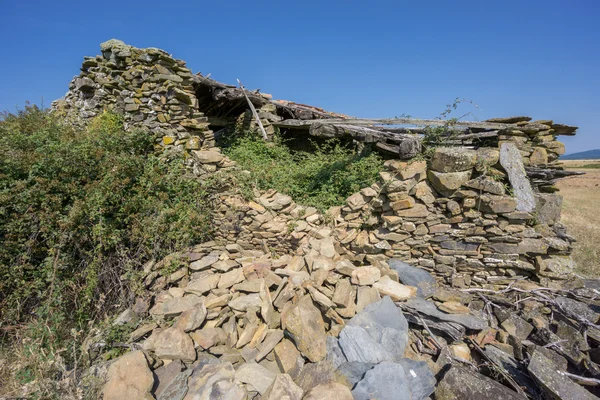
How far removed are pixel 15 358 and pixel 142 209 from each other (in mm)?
2399

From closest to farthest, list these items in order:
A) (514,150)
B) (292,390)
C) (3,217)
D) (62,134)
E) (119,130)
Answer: (292,390)
(3,217)
(514,150)
(62,134)
(119,130)

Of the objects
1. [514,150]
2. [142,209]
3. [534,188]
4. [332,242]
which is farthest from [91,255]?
[534,188]

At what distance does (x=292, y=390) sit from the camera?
2.43 meters

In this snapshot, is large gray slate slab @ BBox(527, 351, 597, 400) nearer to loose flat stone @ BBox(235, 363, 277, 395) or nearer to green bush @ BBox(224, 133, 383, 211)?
loose flat stone @ BBox(235, 363, 277, 395)

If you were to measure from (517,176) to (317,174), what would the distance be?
366 cm

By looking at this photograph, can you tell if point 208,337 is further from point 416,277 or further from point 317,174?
point 317,174

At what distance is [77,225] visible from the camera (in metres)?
4.13

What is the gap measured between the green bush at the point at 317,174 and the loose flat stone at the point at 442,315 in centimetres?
242

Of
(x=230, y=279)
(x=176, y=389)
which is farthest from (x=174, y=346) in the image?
(x=230, y=279)

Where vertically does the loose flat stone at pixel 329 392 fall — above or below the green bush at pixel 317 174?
below

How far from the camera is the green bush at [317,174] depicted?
5.66 meters

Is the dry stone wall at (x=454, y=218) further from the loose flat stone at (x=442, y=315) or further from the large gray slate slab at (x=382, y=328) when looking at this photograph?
the large gray slate slab at (x=382, y=328)

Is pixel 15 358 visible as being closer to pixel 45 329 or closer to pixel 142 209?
pixel 45 329

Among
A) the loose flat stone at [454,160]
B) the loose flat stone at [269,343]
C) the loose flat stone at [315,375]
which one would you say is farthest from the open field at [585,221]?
the loose flat stone at [269,343]
